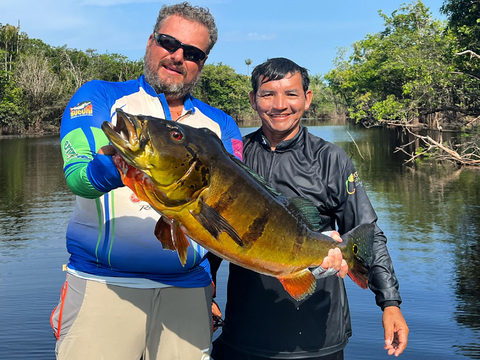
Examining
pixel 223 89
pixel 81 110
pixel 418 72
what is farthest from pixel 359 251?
pixel 223 89

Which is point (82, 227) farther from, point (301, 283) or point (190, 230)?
point (301, 283)

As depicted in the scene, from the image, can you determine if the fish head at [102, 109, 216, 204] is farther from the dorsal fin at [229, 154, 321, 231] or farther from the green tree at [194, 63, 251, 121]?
the green tree at [194, 63, 251, 121]

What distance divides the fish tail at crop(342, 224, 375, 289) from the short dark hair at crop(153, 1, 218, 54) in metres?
1.84

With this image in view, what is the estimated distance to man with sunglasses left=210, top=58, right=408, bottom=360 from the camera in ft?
13.5

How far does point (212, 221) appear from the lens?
282cm

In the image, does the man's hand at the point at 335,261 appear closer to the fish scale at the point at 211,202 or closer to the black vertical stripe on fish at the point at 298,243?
the fish scale at the point at 211,202

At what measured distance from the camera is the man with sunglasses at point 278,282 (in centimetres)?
412

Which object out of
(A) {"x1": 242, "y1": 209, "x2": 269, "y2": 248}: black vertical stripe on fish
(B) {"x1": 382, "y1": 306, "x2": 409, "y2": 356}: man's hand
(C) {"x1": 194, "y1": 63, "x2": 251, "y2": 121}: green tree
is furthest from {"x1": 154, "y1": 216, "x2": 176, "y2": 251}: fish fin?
(C) {"x1": 194, "y1": 63, "x2": 251, "y2": 121}: green tree

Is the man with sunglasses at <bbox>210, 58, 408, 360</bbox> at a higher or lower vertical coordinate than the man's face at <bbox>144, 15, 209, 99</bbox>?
lower

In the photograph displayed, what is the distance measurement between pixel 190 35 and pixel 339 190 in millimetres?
1666

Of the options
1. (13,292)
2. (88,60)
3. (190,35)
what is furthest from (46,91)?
(190,35)

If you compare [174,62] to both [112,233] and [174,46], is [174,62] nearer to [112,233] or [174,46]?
[174,46]

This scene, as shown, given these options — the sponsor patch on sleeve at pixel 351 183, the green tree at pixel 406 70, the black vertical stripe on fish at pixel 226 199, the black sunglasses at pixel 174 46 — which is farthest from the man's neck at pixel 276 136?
the green tree at pixel 406 70

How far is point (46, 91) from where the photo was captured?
256 ft
